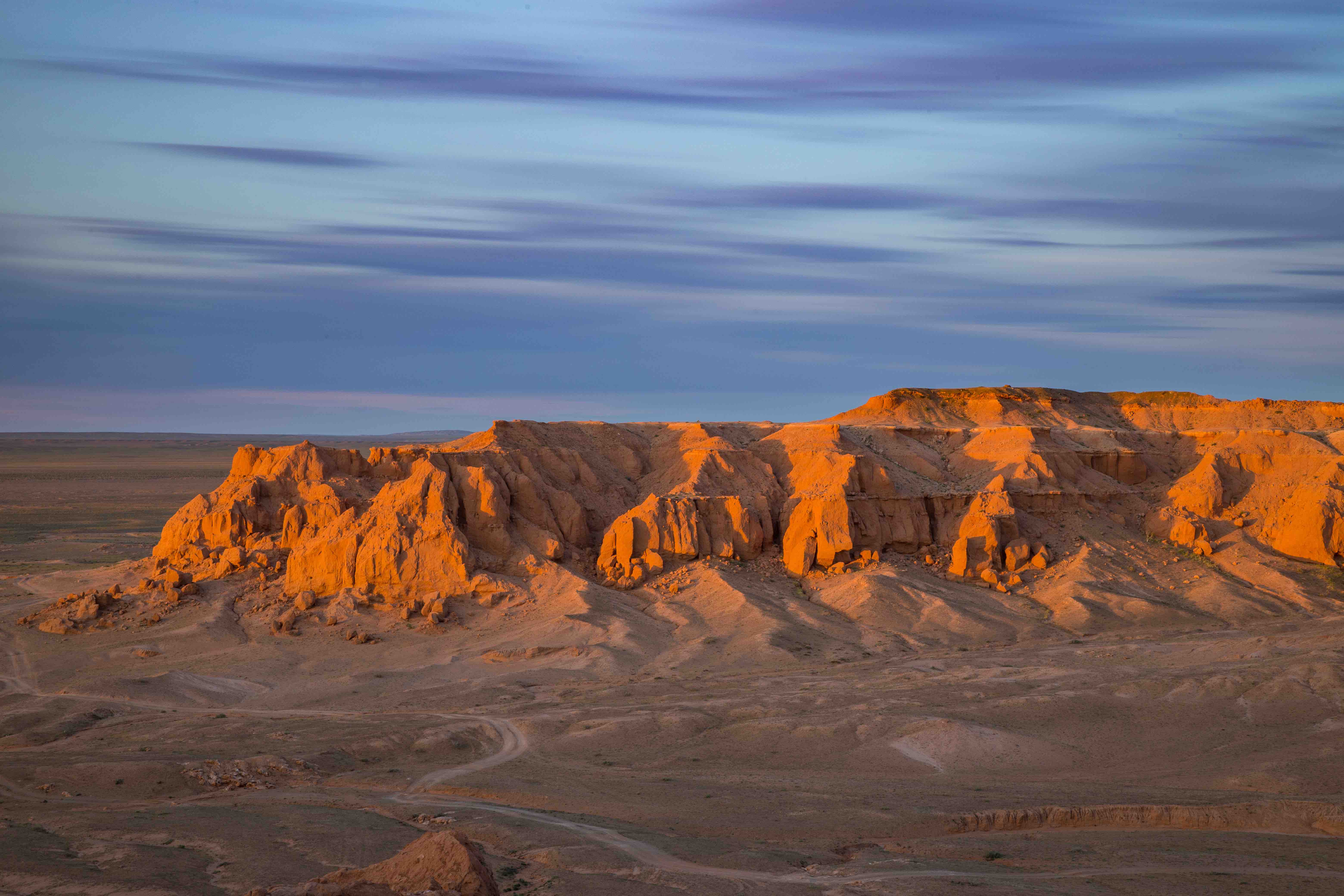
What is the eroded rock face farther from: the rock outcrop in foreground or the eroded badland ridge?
the rock outcrop in foreground

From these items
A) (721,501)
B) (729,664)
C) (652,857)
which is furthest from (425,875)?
(721,501)

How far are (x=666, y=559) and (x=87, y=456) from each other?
178 meters

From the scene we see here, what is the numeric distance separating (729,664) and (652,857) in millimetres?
20485

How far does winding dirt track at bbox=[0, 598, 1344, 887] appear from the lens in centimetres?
2086

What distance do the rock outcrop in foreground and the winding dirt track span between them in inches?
566

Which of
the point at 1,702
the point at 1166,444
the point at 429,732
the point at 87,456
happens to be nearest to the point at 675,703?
the point at 429,732

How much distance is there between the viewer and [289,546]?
5062 cm

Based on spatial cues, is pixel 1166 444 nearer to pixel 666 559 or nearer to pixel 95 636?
pixel 666 559

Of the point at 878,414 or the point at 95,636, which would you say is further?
the point at 878,414

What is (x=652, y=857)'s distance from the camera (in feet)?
71.8

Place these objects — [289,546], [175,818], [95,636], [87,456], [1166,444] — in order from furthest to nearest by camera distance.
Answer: [87,456] < [1166,444] < [289,546] < [95,636] < [175,818]

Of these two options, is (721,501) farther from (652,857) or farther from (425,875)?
(425,875)

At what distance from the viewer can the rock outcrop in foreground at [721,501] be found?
48.8 metres

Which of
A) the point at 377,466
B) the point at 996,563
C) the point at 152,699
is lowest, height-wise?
the point at 152,699
